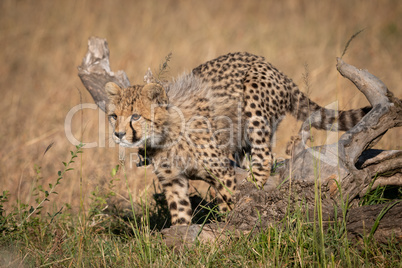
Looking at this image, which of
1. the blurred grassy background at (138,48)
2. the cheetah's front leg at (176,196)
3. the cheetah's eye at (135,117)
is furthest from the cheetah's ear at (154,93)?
the blurred grassy background at (138,48)

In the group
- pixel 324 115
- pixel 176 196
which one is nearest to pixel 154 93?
pixel 176 196

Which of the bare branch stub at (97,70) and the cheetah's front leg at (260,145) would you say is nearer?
the cheetah's front leg at (260,145)

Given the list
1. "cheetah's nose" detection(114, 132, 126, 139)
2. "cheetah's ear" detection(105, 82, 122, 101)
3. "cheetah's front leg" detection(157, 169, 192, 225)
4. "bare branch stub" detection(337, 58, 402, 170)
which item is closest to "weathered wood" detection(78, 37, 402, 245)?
"bare branch stub" detection(337, 58, 402, 170)

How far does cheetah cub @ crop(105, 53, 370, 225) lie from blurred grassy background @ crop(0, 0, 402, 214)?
948mm

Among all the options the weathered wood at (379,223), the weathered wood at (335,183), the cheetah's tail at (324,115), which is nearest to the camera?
the weathered wood at (379,223)

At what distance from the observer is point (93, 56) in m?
3.97

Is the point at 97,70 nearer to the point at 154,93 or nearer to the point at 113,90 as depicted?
the point at 113,90

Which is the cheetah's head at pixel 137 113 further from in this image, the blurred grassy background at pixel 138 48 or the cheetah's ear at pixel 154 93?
the blurred grassy background at pixel 138 48

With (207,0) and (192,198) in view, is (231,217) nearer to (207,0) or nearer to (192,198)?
(192,198)

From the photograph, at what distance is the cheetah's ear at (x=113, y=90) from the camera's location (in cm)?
→ 340

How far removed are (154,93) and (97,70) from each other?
2.81 ft

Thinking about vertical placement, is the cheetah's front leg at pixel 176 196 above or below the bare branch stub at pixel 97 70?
below

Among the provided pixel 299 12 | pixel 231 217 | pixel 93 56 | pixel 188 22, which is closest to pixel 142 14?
pixel 188 22

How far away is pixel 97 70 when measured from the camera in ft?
13.0
